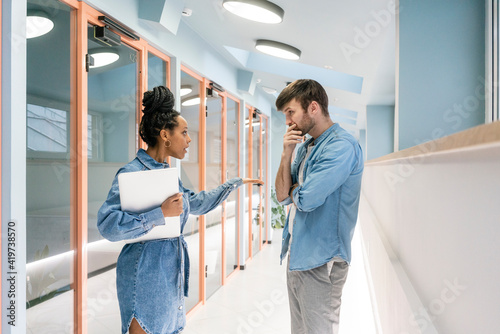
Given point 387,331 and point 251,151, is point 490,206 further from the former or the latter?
point 251,151

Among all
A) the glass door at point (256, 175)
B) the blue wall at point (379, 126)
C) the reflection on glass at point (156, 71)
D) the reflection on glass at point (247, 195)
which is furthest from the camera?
the blue wall at point (379, 126)

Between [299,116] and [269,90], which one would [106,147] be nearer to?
[299,116]

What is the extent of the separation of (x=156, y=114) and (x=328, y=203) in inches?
32.9

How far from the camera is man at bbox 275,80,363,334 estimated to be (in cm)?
142

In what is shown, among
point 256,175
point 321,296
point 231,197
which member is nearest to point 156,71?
point 321,296

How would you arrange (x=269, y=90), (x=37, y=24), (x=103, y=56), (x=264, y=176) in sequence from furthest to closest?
(x=264, y=176)
(x=269, y=90)
(x=103, y=56)
(x=37, y=24)

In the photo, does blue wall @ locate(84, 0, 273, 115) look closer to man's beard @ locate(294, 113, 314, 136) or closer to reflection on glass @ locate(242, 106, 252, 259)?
reflection on glass @ locate(242, 106, 252, 259)

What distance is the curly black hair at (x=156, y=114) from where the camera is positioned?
1546mm

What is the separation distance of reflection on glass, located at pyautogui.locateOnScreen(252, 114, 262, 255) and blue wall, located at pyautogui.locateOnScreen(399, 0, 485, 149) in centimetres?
387

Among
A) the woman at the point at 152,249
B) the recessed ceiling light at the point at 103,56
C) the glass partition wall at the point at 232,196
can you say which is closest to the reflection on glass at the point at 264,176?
the glass partition wall at the point at 232,196

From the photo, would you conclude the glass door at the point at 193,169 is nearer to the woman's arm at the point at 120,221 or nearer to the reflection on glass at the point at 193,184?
the reflection on glass at the point at 193,184

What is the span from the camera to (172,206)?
1.42 m

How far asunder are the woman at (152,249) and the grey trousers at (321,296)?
54cm

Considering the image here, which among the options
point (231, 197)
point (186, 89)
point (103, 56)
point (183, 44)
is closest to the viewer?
point (103, 56)
